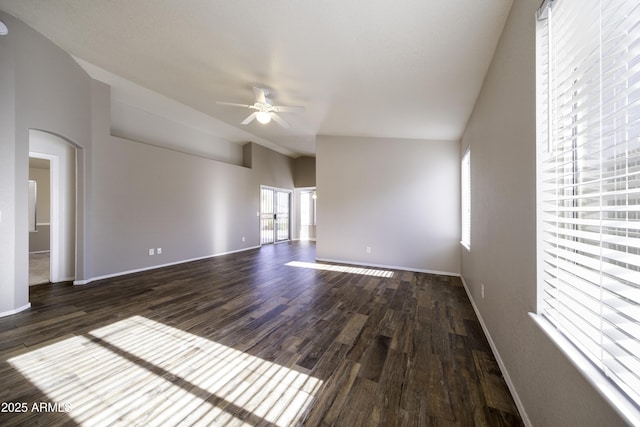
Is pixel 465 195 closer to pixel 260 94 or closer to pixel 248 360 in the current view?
pixel 260 94

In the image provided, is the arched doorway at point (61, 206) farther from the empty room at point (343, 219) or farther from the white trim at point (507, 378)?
the white trim at point (507, 378)

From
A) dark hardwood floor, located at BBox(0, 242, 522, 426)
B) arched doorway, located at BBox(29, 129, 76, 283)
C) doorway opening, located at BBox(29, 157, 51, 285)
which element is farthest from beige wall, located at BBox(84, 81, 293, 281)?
doorway opening, located at BBox(29, 157, 51, 285)

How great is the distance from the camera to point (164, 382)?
1.64 m

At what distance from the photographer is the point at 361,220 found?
5105 millimetres

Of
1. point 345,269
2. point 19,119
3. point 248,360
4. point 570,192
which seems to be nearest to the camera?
point 570,192

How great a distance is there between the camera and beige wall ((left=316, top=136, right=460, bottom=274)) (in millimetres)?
4543

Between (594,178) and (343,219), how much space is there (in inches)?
171

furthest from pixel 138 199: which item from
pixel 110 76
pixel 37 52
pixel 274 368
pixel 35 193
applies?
pixel 35 193

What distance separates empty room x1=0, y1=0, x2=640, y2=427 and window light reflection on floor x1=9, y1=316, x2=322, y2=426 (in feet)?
0.06

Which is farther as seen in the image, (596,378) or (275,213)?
(275,213)

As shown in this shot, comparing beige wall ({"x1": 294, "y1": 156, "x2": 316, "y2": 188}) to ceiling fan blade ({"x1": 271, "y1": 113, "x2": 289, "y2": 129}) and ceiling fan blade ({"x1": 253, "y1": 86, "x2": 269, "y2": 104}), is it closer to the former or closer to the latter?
ceiling fan blade ({"x1": 271, "y1": 113, "x2": 289, "y2": 129})

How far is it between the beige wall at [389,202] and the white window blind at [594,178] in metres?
3.53

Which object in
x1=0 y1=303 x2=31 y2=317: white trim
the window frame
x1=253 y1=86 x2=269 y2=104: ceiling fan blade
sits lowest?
x1=0 y1=303 x2=31 y2=317: white trim

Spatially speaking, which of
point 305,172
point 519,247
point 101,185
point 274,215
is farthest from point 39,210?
point 519,247
